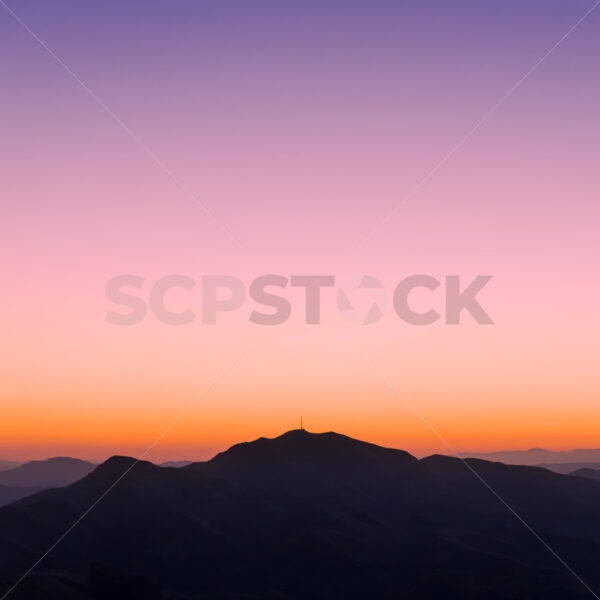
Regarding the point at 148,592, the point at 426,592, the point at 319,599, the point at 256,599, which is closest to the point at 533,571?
the point at 426,592

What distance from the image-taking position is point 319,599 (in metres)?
198

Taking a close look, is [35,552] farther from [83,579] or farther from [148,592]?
[148,592]

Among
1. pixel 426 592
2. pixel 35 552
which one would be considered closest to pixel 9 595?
pixel 35 552

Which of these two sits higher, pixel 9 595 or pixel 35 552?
pixel 35 552

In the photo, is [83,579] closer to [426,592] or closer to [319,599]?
[319,599]

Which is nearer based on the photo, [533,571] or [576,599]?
[576,599]

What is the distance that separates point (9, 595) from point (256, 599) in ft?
210

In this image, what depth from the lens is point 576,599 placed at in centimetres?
17050

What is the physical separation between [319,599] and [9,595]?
83443 mm

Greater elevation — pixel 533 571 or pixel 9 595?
pixel 533 571

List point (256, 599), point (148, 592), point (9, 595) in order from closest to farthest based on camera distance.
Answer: point (9, 595) < point (148, 592) < point (256, 599)

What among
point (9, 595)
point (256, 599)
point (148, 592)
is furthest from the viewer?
point (256, 599)

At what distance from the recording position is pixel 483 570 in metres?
194

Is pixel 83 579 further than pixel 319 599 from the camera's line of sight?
No
